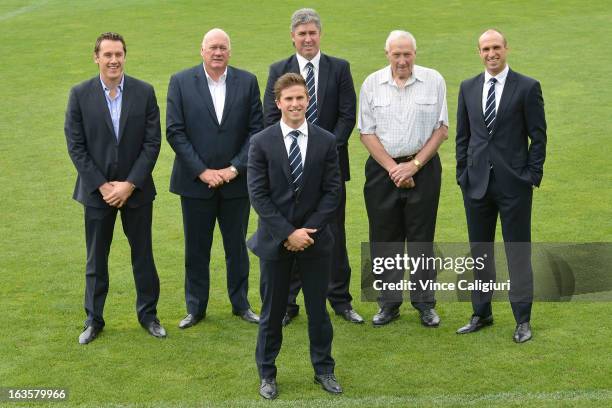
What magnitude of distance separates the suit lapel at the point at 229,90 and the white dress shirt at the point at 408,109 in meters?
0.95

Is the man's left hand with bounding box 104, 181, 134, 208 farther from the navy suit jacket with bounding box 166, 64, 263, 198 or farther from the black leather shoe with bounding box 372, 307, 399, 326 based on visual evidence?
the black leather shoe with bounding box 372, 307, 399, 326

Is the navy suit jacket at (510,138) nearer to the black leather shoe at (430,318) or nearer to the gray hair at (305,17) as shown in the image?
the black leather shoe at (430,318)

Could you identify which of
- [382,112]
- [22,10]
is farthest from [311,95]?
[22,10]

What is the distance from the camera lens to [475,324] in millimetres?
7883

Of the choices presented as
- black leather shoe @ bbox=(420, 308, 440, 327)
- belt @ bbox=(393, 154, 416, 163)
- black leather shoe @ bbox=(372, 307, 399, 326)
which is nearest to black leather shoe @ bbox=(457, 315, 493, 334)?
black leather shoe @ bbox=(420, 308, 440, 327)

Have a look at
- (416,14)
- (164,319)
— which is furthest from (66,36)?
(164,319)

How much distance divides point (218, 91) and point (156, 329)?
1794 mm

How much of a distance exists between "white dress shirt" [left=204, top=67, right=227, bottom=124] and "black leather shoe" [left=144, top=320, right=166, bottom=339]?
62.5 inches

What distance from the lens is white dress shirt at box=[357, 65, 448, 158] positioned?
25.7ft

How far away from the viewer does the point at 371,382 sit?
7027 millimetres

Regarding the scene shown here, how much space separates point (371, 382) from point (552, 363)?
1.24m

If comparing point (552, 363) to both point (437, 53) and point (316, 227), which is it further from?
point (437, 53)

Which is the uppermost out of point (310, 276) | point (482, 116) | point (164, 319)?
point (482, 116)

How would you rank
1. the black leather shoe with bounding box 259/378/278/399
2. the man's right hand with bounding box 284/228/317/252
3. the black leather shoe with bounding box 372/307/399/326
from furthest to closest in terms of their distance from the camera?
the black leather shoe with bounding box 372/307/399/326
the black leather shoe with bounding box 259/378/278/399
the man's right hand with bounding box 284/228/317/252
